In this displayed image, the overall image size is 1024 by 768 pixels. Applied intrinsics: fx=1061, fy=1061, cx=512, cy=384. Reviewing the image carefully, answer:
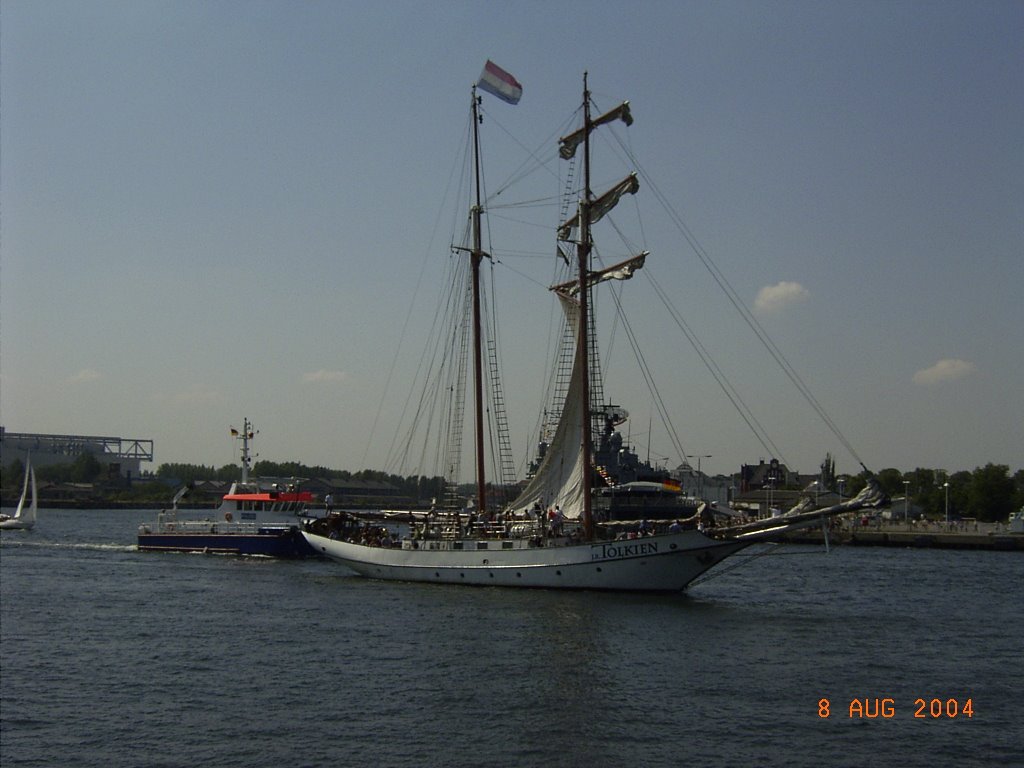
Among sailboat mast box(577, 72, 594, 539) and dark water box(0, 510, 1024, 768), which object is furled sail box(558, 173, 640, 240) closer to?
sailboat mast box(577, 72, 594, 539)

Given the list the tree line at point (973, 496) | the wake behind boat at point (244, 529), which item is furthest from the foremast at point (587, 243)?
the tree line at point (973, 496)

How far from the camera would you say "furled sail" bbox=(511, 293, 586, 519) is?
4979cm

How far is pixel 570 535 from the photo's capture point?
47.1 metres

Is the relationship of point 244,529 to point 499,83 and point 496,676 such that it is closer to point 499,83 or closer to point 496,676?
point 499,83

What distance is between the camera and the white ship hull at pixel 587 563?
43.9 metres

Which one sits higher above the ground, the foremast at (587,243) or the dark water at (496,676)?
the foremast at (587,243)

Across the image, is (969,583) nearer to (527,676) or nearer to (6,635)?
(527,676)

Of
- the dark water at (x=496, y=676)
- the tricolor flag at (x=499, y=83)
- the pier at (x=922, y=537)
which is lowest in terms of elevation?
→ the dark water at (x=496, y=676)

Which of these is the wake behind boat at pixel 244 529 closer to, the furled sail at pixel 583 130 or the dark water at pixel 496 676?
the dark water at pixel 496 676

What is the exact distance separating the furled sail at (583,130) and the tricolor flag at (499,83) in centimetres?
511

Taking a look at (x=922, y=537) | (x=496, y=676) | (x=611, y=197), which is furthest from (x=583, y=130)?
(x=922, y=537)

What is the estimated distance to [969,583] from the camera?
185 ft

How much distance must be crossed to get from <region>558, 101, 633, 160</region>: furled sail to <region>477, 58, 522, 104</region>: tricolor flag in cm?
511

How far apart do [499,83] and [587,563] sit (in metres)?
26.4
